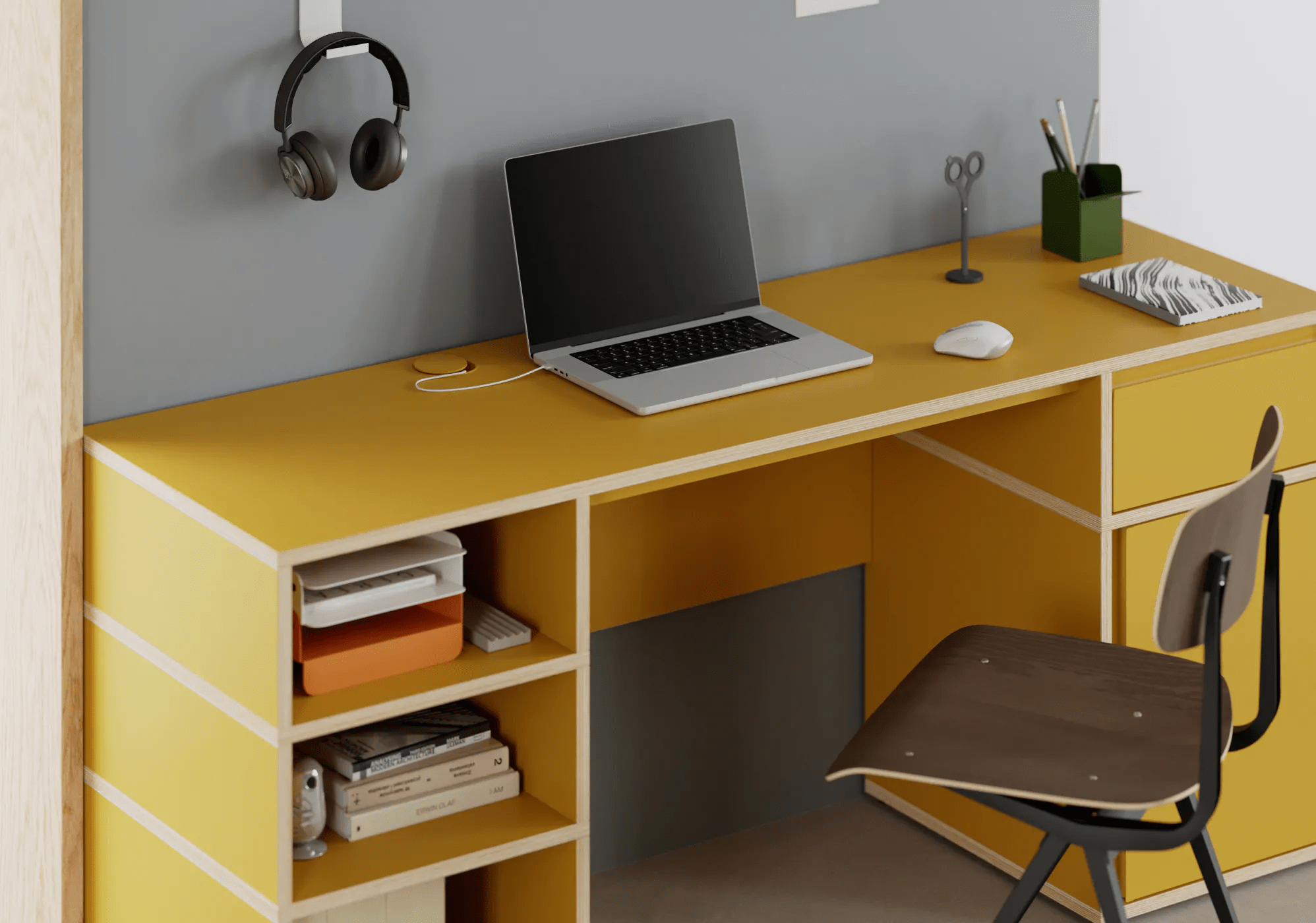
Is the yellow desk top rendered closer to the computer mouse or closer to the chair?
the computer mouse

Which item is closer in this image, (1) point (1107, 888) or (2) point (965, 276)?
(1) point (1107, 888)

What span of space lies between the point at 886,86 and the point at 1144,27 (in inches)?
30.6

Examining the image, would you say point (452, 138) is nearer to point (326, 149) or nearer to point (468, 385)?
point (326, 149)

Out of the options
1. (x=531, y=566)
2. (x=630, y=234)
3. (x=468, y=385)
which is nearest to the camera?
(x=531, y=566)

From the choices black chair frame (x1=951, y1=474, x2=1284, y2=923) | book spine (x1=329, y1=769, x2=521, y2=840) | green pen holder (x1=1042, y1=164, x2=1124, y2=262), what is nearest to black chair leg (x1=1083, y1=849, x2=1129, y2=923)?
black chair frame (x1=951, y1=474, x2=1284, y2=923)

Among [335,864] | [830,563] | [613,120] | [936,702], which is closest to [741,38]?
[613,120]

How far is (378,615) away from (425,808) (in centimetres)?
25

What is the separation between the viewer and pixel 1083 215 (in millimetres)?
3033

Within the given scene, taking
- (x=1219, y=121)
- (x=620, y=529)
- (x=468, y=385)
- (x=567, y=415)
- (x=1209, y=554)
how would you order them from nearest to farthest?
(x=1209, y=554), (x=567, y=415), (x=468, y=385), (x=620, y=529), (x=1219, y=121)

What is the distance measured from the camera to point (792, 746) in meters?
3.27

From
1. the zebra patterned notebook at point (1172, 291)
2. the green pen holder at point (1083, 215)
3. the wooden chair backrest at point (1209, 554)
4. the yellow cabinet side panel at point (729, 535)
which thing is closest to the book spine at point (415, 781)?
the yellow cabinet side panel at point (729, 535)

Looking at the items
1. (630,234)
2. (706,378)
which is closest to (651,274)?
(630,234)

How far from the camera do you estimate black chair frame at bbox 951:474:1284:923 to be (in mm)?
2189
